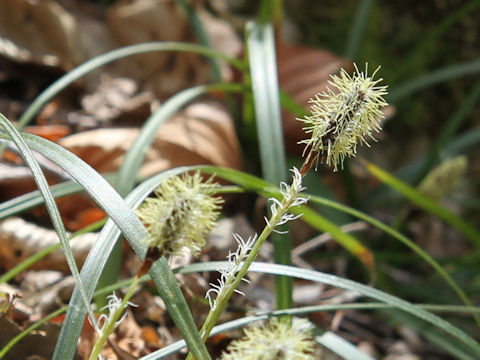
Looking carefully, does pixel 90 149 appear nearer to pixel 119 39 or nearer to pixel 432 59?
pixel 119 39

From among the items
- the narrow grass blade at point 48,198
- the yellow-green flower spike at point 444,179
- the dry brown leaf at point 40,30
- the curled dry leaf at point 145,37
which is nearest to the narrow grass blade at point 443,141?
the yellow-green flower spike at point 444,179

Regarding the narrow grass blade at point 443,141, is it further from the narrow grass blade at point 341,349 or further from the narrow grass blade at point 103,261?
the narrow grass blade at point 103,261

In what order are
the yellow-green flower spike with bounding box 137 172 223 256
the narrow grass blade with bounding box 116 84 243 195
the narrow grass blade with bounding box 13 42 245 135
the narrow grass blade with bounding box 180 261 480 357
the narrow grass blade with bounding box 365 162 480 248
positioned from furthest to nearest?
1. the narrow grass blade with bounding box 365 162 480 248
2. the narrow grass blade with bounding box 13 42 245 135
3. the narrow grass blade with bounding box 116 84 243 195
4. the narrow grass blade with bounding box 180 261 480 357
5. the yellow-green flower spike with bounding box 137 172 223 256

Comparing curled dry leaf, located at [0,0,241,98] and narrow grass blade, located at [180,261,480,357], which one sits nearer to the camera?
narrow grass blade, located at [180,261,480,357]

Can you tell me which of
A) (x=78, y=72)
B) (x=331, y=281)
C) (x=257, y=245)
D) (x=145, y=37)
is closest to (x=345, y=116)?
(x=257, y=245)

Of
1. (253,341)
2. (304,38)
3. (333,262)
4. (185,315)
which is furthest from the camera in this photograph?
(304,38)

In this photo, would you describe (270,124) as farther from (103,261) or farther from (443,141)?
(443,141)

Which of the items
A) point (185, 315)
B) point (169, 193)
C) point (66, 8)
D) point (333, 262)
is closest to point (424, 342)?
point (333, 262)

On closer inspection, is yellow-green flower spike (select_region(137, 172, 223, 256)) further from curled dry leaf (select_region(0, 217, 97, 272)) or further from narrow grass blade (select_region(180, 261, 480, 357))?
curled dry leaf (select_region(0, 217, 97, 272))

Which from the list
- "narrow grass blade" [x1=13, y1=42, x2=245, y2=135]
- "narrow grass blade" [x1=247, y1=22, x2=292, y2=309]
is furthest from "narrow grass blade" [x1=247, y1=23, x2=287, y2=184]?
"narrow grass blade" [x1=13, y1=42, x2=245, y2=135]
